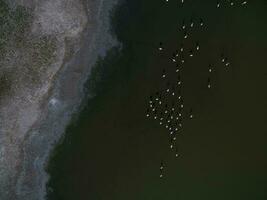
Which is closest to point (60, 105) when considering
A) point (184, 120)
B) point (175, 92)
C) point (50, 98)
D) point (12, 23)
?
point (50, 98)

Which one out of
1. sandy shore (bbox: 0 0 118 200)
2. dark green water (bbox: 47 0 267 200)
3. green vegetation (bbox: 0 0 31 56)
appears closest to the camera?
green vegetation (bbox: 0 0 31 56)

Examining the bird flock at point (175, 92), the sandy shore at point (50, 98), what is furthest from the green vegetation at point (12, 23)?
the bird flock at point (175, 92)

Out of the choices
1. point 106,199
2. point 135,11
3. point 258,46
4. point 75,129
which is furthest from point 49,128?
point 258,46

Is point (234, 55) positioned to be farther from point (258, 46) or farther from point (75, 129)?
point (75, 129)

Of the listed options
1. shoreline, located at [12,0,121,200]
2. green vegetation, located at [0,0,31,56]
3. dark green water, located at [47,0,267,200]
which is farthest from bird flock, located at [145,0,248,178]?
green vegetation, located at [0,0,31,56]

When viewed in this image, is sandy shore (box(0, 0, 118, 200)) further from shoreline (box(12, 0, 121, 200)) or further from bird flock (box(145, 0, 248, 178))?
bird flock (box(145, 0, 248, 178))

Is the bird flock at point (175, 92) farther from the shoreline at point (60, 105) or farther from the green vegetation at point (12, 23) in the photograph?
the green vegetation at point (12, 23)

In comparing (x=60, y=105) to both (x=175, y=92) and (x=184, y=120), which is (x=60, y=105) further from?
(x=184, y=120)
